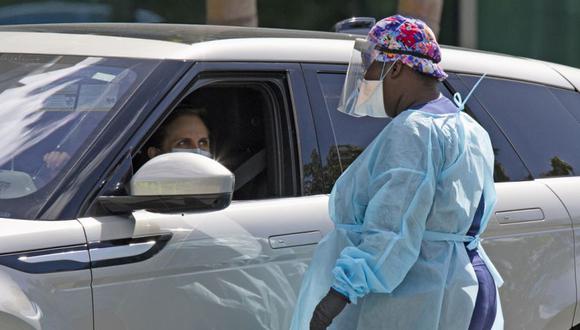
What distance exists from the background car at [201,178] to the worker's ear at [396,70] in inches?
23.2

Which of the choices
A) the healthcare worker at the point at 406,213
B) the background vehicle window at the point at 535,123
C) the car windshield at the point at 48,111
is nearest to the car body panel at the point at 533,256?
the background vehicle window at the point at 535,123

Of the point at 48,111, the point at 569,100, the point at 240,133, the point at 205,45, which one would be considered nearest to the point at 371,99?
the point at 205,45

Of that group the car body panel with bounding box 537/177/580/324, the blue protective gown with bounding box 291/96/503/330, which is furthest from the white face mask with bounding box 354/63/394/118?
the car body panel with bounding box 537/177/580/324

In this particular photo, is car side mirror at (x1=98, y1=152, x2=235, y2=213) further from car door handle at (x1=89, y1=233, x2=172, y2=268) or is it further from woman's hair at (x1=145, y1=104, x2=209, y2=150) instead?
woman's hair at (x1=145, y1=104, x2=209, y2=150)

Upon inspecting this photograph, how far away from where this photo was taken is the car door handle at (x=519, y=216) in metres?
3.87

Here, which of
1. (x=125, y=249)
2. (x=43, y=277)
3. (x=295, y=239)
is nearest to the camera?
(x=43, y=277)

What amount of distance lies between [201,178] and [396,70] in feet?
2.17

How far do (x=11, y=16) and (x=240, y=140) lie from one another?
19.3 ft

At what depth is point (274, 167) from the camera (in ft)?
12.0

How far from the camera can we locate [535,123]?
14.1 feet

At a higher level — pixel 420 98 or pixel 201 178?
pixel 420 98

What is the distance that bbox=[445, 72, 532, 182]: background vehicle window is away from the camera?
4.10 meters

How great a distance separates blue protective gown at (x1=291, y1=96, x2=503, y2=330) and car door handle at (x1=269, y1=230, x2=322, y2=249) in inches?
11.5

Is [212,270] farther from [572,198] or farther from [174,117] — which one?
[572,198]
